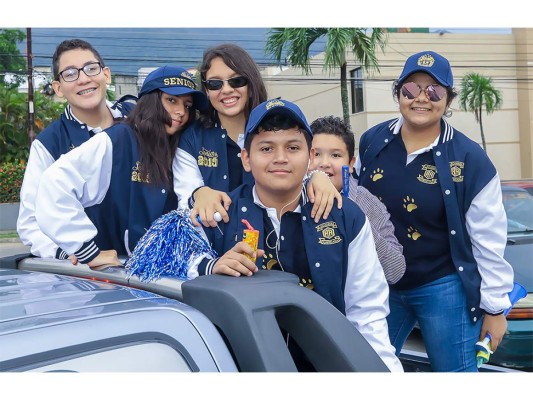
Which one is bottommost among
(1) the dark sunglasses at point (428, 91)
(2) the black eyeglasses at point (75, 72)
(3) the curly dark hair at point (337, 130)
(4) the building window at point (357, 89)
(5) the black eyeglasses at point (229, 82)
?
(3) the curly dark hair at point (337, 130)

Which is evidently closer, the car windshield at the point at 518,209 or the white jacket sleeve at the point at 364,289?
the white jacket sleeve at the point at 364,289

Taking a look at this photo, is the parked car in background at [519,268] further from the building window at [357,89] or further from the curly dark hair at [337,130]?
the building window at [357,89]

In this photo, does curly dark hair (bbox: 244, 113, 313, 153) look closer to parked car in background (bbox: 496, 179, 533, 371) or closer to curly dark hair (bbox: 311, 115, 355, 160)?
curly dark hair (bbox: 311, 115, 355, 160)

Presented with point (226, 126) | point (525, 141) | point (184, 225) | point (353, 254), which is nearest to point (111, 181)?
point (226, 126)

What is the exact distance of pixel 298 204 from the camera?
Result: 1696mm

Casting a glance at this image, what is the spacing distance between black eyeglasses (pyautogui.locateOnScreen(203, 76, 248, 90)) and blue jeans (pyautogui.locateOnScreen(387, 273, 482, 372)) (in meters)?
0.91

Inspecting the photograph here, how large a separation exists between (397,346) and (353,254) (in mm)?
676

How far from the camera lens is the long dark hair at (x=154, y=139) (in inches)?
79.9

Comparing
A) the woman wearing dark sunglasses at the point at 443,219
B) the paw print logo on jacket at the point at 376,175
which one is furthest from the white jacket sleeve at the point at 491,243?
the paw print logo on jacket at the point at 376,175

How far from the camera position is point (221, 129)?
2.13m

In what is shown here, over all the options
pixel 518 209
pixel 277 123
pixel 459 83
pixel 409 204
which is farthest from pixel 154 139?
pixel 459 83

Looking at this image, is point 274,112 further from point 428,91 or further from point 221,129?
point 428,91

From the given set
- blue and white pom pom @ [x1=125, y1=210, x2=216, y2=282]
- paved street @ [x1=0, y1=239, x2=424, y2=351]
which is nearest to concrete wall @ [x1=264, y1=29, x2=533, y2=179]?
paved street @ [x1=0, y1=239, x2=424, y2=351]

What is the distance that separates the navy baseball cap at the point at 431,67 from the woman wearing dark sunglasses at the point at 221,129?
0.50 meters
